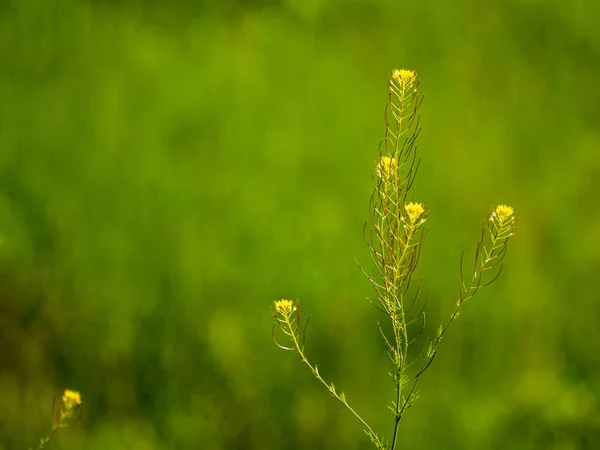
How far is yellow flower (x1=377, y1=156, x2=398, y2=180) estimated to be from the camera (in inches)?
34.6

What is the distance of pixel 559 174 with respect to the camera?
1.90 meters

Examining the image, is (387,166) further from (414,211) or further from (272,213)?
(272,213)

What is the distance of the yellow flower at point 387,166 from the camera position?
878 mm

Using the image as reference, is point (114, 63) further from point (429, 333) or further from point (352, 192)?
point (429, 333)

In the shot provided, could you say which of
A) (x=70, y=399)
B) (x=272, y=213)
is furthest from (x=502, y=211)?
(x=272, y=213)

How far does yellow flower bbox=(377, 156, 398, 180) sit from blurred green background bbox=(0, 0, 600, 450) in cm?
87

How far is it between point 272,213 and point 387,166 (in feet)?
3.11

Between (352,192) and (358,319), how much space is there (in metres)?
0.37

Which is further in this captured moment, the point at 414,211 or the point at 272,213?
the point at 272,213

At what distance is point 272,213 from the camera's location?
1820 mm

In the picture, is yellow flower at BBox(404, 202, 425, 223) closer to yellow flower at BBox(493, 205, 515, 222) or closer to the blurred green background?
yellow flower at BBox(493, 205, 515, 222)

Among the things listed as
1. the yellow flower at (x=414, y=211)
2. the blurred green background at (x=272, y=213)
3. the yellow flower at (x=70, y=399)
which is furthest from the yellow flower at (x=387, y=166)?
the blurred green background at (x=272, y=213)

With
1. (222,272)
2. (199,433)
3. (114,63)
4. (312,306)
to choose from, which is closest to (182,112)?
(114,63)

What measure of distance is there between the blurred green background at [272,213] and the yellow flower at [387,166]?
87 centimetres
